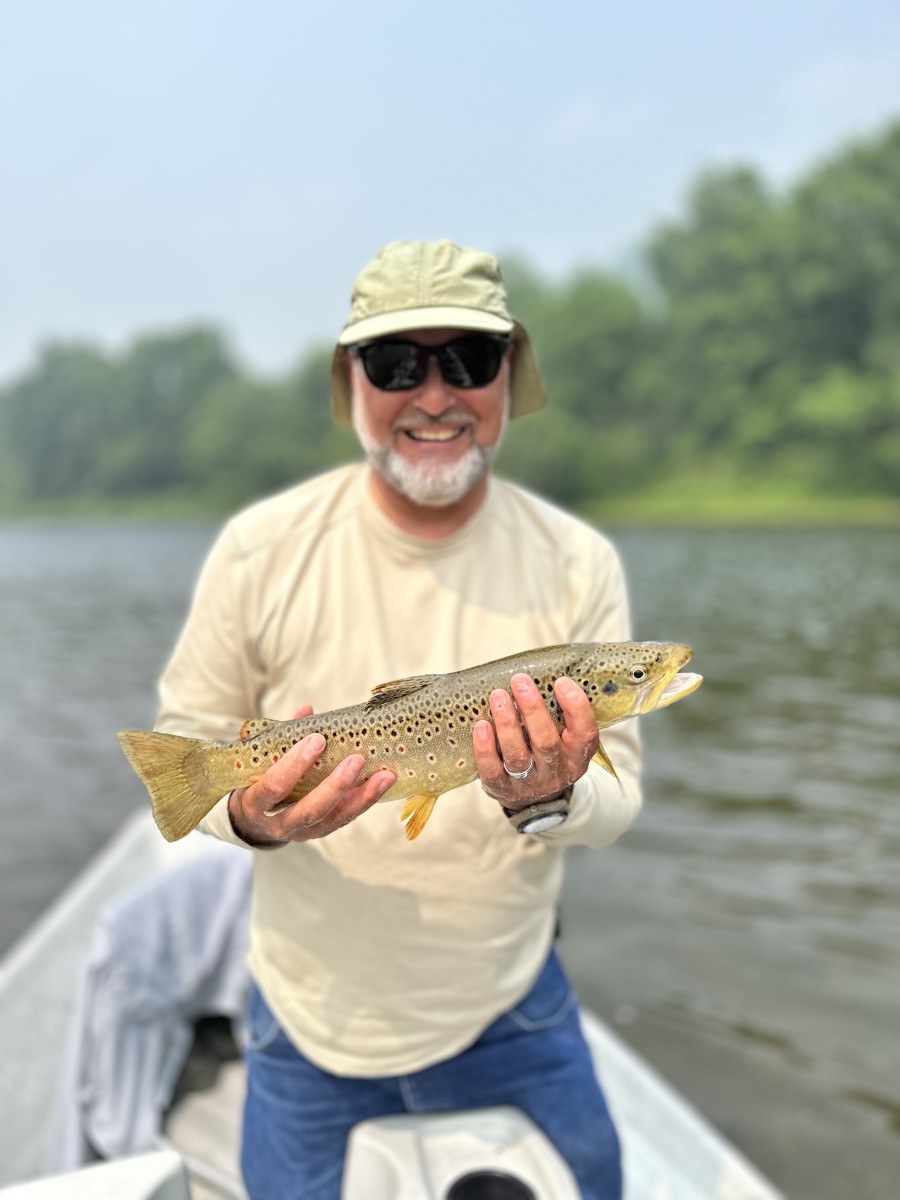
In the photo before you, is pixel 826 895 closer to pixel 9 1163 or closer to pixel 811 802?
pixel 811 802

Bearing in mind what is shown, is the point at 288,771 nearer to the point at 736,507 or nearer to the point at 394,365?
the point at 394,365

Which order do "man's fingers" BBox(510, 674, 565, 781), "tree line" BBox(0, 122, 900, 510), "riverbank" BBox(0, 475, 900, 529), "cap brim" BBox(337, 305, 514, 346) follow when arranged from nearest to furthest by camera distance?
"man's fingers" BBox(510, 674, 565, 781) < "cap brim" BBox(337, 305, 514, 346) < "riverbank" BBox(0, 475, 900, 529) < "tree line" BBox(0, 122, 900, 510)

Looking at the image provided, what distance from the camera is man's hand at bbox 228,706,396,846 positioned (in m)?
2.69

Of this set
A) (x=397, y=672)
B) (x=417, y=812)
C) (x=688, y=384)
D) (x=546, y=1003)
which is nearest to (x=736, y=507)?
(x=688, y=384)

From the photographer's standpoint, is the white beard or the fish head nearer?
the fish head

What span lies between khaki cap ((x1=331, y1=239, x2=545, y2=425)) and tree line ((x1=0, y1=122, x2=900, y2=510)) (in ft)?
192

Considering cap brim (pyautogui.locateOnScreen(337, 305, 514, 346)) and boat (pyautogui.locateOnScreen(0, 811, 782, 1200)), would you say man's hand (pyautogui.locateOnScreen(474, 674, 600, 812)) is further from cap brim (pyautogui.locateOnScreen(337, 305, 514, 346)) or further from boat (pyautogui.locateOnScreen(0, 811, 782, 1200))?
boat (pyautogui.locateOnScreen(0, 811, 782, 1200))

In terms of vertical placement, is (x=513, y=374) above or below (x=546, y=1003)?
above

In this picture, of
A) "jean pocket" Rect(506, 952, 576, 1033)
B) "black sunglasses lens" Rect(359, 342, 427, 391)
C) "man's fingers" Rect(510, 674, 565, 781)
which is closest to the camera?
"man's fingers" Rect(510, 674, 565, 781)

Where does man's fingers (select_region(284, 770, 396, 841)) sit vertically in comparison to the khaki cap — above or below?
below

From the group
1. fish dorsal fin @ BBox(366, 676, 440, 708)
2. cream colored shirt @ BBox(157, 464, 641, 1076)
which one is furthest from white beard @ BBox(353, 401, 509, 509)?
fish dorsal fin @ BBox(366, 676, 440, 708)

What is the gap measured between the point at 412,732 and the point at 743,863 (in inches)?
324

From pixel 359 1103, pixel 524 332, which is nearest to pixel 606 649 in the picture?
pixel 524 332

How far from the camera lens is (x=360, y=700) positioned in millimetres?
3336
